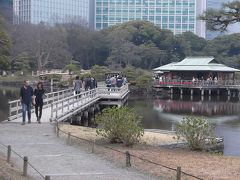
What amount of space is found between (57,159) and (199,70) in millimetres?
61048

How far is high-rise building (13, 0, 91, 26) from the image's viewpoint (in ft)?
487

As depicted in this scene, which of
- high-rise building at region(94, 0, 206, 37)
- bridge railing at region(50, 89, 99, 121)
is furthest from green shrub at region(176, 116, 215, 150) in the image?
high-rise building at region(94, 0, 206, 37)

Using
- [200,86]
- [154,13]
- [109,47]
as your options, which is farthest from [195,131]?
[154,13]

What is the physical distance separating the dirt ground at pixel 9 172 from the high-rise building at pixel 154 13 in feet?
519

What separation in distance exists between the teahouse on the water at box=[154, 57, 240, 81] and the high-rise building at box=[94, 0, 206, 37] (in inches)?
3633

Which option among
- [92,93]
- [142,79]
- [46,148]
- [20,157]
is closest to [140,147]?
[46,148]

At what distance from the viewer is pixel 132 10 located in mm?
172375

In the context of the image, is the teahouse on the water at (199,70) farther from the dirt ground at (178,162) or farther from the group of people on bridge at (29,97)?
the dirt ground at (178,162)

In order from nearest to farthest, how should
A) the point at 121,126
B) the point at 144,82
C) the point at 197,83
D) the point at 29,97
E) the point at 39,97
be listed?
1. the point at 121,126
2. the point at 29,97
3. the point at 39,97
4. the point at 197,83
5. the point at 144,82

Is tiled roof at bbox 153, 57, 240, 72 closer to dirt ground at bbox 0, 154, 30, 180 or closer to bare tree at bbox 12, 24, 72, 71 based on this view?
bare tree at bbox 12, 24, 72, 71

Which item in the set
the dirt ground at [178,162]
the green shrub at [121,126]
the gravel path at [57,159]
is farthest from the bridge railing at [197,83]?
the green shrub at [121,126]

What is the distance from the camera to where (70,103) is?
95.2ft

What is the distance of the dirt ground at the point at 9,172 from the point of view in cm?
924

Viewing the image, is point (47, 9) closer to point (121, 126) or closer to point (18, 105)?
point (18, 105)
